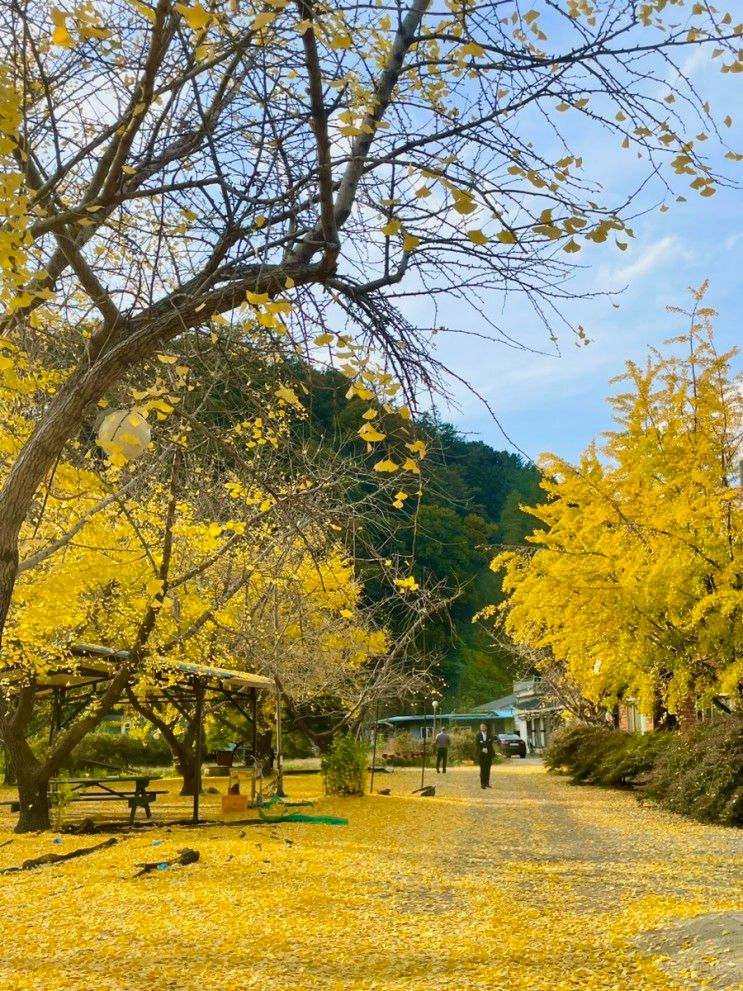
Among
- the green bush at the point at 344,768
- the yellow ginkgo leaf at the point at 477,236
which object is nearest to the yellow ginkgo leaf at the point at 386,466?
the yellow ginkgo leaf at the point at 477,236

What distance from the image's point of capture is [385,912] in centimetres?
672

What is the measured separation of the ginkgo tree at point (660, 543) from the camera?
1243 cm

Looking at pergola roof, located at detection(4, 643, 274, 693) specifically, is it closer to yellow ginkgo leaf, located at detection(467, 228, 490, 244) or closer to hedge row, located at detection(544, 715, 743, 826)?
hedge row, located at detection(544, 715, 743, 826)

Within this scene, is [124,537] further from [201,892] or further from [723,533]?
[723,533]

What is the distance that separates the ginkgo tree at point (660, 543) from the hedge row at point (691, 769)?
0.68 m

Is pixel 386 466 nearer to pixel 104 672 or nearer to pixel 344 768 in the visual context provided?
pixel 104 672

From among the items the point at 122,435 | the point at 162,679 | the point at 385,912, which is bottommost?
the point at 385,912

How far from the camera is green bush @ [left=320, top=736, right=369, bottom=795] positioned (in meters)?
17.0

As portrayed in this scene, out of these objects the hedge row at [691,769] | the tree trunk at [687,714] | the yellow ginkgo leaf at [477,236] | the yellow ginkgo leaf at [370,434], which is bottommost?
the hedge row at [691,769]

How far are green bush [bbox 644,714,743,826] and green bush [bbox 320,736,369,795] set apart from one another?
5.60 meters

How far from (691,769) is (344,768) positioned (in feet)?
21.9

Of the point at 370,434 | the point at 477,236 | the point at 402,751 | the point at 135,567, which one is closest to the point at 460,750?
the point at 402,751

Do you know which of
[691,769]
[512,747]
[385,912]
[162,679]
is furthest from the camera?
[512,747]

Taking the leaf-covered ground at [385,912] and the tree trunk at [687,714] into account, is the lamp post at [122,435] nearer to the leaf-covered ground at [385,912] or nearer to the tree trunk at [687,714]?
the leaf-covered ground at [385,912]
